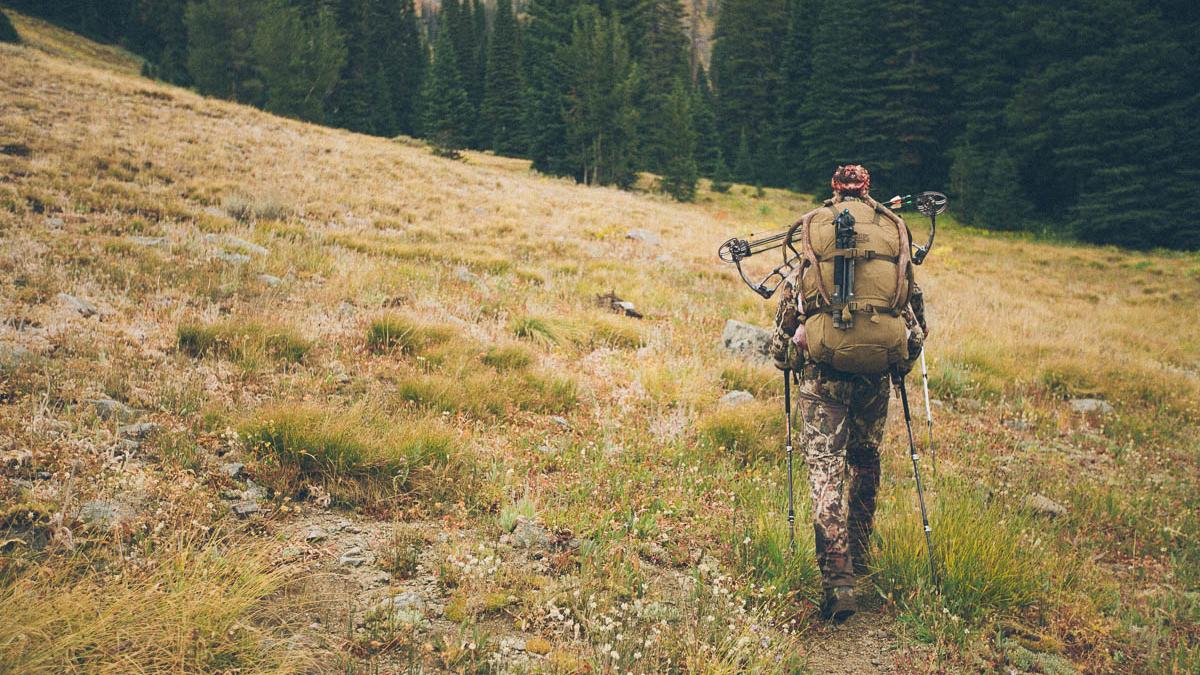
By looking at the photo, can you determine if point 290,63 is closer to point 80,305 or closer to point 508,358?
point 80,305

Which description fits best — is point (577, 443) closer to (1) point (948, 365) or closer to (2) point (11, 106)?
(1) point (948, 365)

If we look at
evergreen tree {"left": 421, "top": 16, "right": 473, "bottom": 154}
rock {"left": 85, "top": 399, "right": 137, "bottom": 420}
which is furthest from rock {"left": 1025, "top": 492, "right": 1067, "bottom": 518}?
evergreen tree {"left": 421, "top": 16, "right": 473, "bottom": 154}

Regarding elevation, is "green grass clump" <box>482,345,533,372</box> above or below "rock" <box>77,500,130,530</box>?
above

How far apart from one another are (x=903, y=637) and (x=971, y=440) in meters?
4.11

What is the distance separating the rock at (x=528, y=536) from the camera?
148 inches

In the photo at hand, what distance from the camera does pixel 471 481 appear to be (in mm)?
4273

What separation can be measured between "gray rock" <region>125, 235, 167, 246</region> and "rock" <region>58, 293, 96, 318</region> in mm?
2634

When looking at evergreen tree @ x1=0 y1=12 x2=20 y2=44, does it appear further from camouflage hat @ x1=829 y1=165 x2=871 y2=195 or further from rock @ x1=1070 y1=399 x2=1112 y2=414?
rock @ x1=1070 y1=399 x2=1112 y2=414

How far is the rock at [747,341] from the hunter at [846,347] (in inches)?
168

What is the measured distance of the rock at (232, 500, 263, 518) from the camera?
3570 mm

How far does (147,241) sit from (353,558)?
24.6ft

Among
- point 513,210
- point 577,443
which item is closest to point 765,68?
point 513,210

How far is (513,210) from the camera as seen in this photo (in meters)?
18.5

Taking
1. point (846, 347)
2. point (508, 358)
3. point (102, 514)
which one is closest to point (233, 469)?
point (102, 514)
